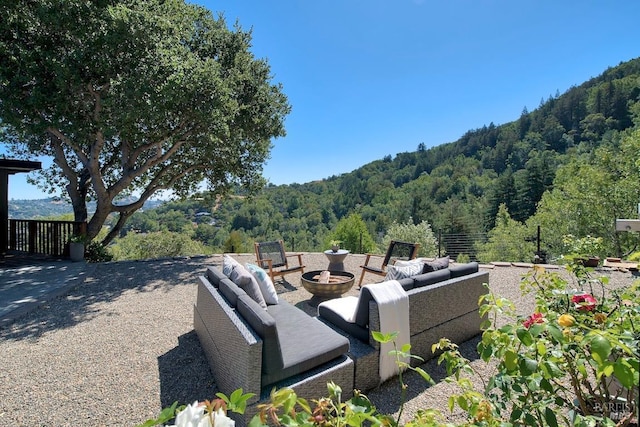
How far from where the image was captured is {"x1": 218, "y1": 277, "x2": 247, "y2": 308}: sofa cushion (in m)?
2.45

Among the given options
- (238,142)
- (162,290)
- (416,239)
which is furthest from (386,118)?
(162,290)

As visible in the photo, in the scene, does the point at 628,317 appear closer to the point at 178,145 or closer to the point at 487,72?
the point at 178,145

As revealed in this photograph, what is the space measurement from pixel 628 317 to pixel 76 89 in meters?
8.66

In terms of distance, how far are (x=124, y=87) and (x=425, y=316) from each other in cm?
678

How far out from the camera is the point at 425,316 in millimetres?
2820

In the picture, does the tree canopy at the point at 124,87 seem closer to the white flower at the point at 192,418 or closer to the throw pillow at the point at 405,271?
the throw pillow at the point at 405,271

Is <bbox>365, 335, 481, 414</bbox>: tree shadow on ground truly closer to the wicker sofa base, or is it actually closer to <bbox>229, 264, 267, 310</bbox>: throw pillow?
the wicker sofa base

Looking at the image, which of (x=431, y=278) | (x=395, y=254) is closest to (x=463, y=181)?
(x=395, y=254)

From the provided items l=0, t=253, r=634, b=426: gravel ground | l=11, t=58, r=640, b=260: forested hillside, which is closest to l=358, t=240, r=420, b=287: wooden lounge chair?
l=0, t=253, r=634, b=426: gravel ground

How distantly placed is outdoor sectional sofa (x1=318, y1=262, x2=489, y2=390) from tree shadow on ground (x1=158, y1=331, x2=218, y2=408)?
1.18m

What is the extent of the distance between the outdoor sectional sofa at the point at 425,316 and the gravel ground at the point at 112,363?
19 centimetres

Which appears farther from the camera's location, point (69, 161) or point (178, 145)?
point (69, 161)

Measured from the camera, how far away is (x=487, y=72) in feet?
43.4

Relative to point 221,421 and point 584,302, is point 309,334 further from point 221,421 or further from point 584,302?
point 221,421
